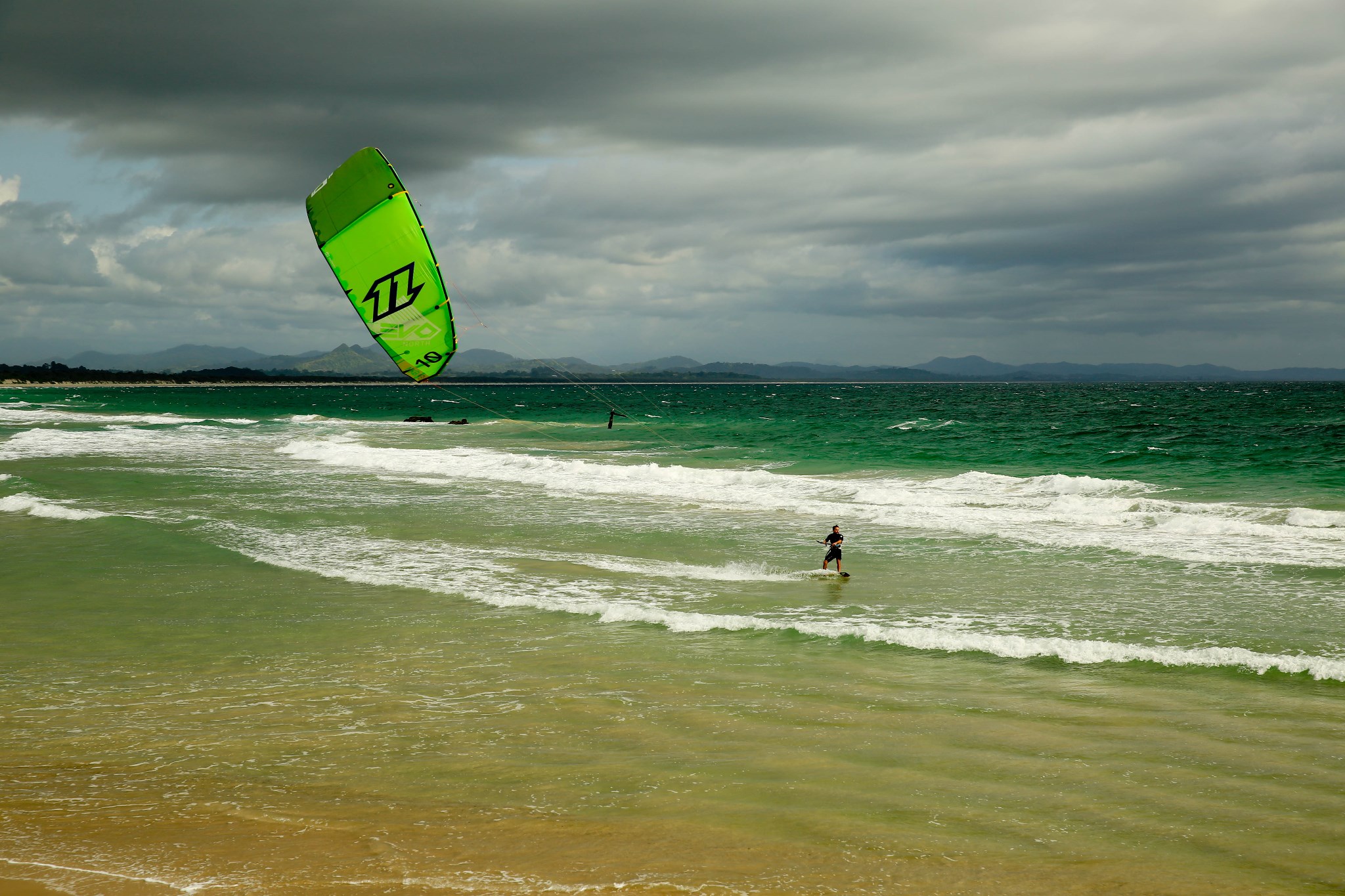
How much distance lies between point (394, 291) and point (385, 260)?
1.64 ft

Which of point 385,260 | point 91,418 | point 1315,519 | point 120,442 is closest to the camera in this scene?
point 385,260

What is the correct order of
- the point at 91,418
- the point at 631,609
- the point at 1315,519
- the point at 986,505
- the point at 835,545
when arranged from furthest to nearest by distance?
1. the point at 91,418
2. the point at 986,505
3. the point at 1315,519
4. the point at 835,545
5. the point at 631,609

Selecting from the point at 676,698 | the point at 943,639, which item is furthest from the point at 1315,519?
the point at 676,698

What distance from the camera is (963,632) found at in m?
8.82

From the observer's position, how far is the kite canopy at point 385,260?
43.8 feet

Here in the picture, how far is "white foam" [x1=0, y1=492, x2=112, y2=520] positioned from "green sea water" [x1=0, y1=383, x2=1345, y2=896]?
28 centimetres

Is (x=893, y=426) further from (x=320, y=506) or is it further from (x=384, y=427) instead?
(x=320, y=506)

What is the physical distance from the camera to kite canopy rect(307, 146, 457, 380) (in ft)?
43.8

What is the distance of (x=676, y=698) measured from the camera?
691cm

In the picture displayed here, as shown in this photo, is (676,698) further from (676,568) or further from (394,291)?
(394,291)

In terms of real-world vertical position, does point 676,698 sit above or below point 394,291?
below

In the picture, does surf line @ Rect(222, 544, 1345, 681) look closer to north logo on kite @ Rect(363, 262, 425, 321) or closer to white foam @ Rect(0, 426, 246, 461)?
north logo on kite @ Rect(363, 262, 425, 321)

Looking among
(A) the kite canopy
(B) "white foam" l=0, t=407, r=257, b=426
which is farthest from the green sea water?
(B) "white foam" l=0, t=407, r=257, b=426

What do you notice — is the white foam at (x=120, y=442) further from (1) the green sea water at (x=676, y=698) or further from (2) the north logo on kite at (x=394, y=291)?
(2) the north logo on kite at (x=394, y=291)
